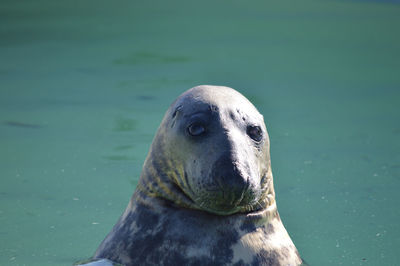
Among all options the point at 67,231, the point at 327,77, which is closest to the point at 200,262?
the point at 67,231

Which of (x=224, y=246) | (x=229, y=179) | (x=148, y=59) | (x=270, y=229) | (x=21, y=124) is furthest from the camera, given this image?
(x=148, y=59)

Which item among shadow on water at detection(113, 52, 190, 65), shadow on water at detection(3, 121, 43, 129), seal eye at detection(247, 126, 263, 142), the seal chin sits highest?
seal eye at detection(247, 126, 263, 142)

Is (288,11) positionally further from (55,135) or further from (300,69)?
(55,135)

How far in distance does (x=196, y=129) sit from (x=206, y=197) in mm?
282

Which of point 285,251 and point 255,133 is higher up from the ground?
point 255,133

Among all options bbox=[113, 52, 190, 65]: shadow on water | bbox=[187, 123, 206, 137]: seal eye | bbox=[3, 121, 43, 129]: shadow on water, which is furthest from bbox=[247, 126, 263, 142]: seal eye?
bbox=[113, 52, 190, 65]: shadow on water

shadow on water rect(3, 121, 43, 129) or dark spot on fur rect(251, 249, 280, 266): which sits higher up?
dark spot on fur rect(251, 249, 280, 266)

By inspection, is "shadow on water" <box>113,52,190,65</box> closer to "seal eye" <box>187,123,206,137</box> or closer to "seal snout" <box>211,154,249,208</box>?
"seal eye" <box>187,123,206,137</box>

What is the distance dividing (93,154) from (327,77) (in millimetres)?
3064

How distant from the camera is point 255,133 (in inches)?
124

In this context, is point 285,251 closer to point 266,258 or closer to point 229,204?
point 266,258

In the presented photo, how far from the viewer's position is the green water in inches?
180

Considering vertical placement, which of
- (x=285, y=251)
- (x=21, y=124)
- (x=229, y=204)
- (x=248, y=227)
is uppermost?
(x=229, y=204)

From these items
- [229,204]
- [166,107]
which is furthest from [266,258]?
[166,107]
